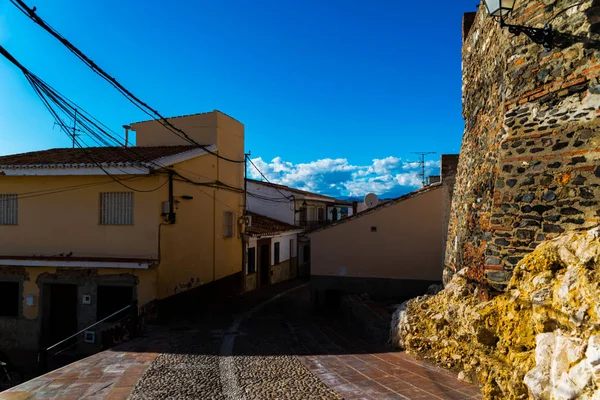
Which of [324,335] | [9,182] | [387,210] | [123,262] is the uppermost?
[9,182]

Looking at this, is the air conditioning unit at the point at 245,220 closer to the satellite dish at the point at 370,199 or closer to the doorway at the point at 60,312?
the satellite dish at the point at 370,199

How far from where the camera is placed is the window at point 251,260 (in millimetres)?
19016

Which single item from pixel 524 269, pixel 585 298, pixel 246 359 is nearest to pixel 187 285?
pixel 246 359

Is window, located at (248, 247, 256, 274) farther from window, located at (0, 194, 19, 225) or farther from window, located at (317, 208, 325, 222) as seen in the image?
window, located at (317, 208, 325, 222)

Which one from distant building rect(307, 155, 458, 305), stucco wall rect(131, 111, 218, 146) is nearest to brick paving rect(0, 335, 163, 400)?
distant building rect(307, 155, 458, 305)

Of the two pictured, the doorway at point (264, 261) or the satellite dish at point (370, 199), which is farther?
the doorway at point (264, 261)

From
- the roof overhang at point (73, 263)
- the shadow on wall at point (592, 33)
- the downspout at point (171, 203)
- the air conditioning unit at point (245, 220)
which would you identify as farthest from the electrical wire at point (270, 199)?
the shadow on wall at point (592, 33)

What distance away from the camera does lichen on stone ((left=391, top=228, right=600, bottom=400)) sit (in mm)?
3324

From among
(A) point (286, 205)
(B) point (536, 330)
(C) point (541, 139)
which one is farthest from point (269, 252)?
(B) point (536, 330)

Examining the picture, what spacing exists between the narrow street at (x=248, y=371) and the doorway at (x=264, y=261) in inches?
403

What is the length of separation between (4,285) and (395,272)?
1217 cm

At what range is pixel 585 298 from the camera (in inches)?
139

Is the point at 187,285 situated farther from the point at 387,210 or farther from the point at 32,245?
the point at 387,210

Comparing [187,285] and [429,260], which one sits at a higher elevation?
[429,260]
